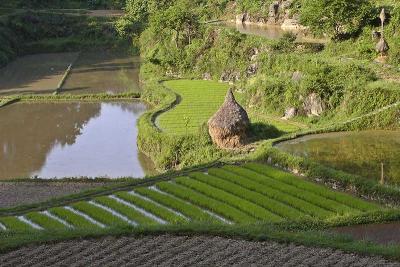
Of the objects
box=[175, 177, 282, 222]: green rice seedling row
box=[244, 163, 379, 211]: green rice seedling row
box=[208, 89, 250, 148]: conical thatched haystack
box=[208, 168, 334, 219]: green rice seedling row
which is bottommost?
box=[175, 177, 282, 222]: green rice seedling row

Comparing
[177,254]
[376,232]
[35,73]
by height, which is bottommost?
[376,232]

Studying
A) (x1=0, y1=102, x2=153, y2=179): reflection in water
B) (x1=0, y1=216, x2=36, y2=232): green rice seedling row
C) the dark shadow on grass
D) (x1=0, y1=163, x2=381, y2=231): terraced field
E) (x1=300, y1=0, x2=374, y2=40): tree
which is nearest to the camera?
(x1=0, y1=216, x2=36, y2=232): green rice seedling row

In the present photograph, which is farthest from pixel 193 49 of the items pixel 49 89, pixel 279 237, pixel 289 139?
pixel 279 237

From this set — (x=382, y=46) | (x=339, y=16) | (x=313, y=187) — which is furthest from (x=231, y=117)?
(x=339, y=16)

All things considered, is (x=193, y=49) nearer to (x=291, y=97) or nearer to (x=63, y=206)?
(x=291, y=97)

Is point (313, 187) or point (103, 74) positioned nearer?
point (313, 187)

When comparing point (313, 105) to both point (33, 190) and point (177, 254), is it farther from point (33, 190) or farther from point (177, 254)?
point (177, 254)

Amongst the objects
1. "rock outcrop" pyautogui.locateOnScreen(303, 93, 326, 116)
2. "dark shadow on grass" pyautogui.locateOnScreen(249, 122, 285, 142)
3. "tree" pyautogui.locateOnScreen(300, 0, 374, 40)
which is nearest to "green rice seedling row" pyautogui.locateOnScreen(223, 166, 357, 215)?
"dark shadow on grass" pyautogui.locateOnScreen(249, 122, 285, 142)

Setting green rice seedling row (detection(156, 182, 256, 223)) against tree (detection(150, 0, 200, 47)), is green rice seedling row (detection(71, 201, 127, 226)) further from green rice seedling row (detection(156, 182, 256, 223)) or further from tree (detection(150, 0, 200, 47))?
tree (detection(150, 0, 200, 47))

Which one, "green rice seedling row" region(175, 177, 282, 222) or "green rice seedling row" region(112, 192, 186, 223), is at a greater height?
"green rice seedling row" region(175, 177, 282, 222)
